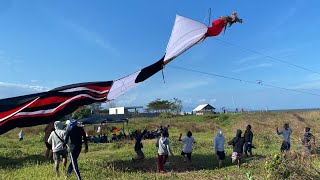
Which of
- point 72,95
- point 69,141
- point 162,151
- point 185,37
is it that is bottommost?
point 162,151

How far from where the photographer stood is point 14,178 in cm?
1209

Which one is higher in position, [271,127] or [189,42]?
[189,42]

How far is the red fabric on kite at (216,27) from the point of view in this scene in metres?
14.0

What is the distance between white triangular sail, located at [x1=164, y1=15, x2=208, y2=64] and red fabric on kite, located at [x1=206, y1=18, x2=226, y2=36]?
0.19m

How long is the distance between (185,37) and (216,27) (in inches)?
46.4

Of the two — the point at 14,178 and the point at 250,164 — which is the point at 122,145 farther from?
the point at 14,178

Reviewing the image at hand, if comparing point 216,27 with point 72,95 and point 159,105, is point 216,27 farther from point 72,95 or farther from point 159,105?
point 159,105

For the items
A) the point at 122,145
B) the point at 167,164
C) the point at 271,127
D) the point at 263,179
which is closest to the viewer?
the point at 263,179

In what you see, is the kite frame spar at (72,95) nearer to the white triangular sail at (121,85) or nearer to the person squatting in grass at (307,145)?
the white triangular sail at (121,85)

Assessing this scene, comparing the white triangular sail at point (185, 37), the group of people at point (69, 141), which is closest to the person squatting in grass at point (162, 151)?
the white triangular sail at point (185, 37)

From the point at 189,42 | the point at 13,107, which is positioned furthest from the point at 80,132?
the point at 189,42

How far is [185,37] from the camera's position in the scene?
560 inches

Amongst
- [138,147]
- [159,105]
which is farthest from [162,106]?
[138,147]

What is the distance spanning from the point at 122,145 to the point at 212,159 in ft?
25.0
